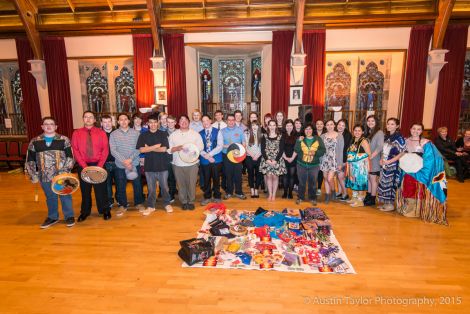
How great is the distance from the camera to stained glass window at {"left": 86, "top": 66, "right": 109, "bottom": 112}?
837 cm

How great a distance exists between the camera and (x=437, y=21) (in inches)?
269

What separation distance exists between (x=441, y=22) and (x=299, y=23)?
130 inches

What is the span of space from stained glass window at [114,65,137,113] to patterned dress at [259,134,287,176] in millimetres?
5260

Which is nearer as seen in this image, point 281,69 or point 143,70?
point 281,69

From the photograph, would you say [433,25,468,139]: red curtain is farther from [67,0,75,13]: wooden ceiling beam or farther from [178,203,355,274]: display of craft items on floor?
[67,0,75,13]: wooden ceiling beam

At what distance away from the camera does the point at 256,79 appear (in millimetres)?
8836

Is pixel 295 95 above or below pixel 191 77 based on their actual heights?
below

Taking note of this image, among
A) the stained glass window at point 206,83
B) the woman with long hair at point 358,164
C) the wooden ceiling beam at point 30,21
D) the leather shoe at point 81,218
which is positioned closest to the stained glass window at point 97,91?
the wooden ceiling beam at point 30,21

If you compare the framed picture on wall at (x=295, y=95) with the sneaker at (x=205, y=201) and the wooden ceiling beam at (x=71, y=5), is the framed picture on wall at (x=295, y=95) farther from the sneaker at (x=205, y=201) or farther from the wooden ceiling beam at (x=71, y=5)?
the wooden ceiling beam at (x=71, y=5)

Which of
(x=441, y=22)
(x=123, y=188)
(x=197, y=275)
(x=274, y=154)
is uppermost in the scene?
(x=441, y=22)

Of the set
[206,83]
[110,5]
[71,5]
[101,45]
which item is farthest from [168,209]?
[71,5]

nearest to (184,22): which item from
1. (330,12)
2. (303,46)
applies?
(303,46)

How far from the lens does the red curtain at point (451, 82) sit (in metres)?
7.00

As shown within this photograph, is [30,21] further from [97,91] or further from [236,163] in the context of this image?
[236,163]
